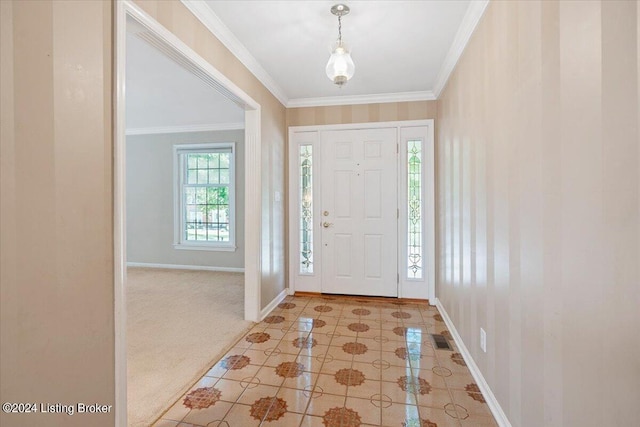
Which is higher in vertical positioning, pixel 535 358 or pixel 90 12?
pixel 90 12

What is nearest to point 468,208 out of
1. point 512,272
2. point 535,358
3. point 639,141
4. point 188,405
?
point 512,272

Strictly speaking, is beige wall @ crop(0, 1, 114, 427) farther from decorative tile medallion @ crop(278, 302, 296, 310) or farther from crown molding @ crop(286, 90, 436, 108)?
crown molding @ crop(286, 90, 436, 108)

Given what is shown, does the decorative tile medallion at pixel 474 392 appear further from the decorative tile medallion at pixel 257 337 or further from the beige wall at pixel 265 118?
the beige wall at pixel 265 118

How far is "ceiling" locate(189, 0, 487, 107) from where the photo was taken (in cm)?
208

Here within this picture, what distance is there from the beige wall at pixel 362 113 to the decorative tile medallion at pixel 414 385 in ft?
9.42

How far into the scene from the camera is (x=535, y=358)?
1.32 meters

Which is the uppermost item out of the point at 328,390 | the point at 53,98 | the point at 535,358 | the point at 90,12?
the point at 90,12

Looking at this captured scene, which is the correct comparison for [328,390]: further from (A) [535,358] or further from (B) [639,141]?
(B) [639,141]

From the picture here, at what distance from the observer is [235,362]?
2.28m

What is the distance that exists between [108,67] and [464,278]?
8.71 ft

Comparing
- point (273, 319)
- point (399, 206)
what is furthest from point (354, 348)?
point (399, 206)

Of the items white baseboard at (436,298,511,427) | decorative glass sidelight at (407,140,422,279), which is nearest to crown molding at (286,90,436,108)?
decorative glass sidelight at (407,140,422,279)

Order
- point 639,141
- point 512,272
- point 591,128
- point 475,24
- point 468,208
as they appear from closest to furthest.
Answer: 1. point 639,141
2. point 591,128
3. point 512,272
4. point 475,24
5. point 468,208

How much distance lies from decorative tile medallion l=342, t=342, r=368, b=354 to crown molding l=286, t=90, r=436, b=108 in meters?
2.82
